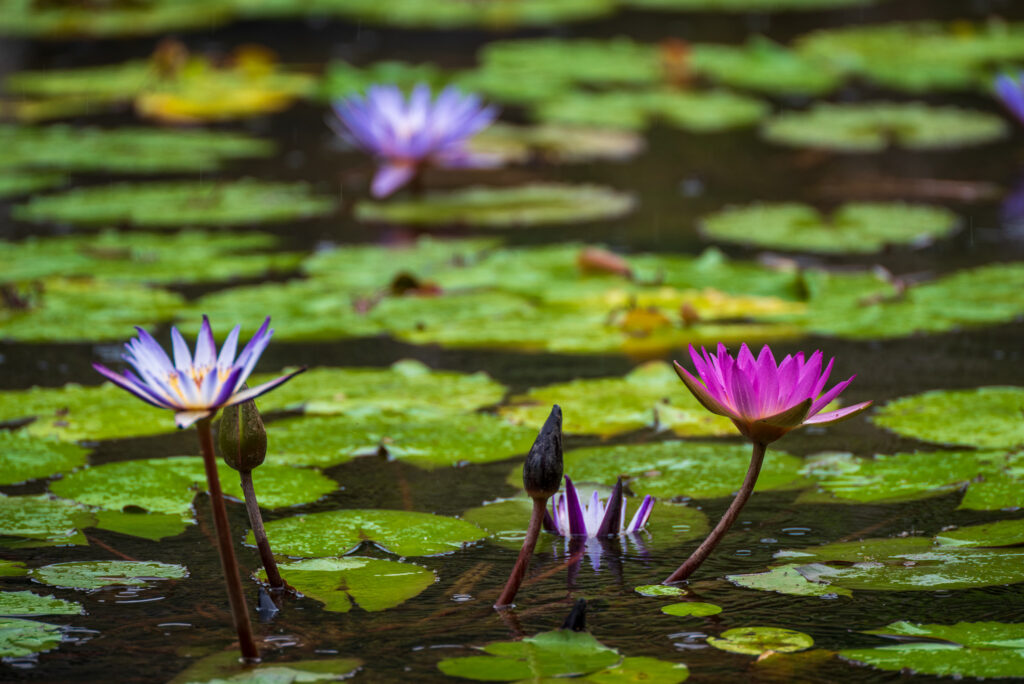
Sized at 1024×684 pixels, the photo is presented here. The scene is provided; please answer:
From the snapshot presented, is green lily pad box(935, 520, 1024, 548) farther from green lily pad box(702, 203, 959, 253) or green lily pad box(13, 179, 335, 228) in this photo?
green lily pad box(13, 179, 335, 228)

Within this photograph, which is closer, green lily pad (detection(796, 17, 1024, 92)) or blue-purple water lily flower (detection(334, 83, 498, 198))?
blue-purple water lily flower (detection(334, 83, 498, 198))

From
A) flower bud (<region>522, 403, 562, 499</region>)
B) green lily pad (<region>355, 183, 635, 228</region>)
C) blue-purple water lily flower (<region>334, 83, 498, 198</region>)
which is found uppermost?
blue-purple water lily flower (<region>334, 83, 498, 198</region>)

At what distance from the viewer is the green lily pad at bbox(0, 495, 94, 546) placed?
1958 mm

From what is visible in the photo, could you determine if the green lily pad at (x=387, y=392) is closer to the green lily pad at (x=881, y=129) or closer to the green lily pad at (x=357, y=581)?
the green lily pad at (x=357, y=581)

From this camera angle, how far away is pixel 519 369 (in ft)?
9.50

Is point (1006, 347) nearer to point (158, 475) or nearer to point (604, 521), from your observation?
point (604, 521)

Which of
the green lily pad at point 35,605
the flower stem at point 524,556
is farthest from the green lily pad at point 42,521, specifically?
the flower stem at point 524,556

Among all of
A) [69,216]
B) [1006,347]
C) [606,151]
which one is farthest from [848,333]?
[69,216]

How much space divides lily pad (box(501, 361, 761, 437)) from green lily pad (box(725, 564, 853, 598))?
656 millimetres

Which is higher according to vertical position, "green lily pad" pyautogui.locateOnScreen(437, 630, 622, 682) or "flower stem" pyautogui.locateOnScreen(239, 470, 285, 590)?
"flower stem" pyautogui.locateOnScreen(239, 470, 285, 590)

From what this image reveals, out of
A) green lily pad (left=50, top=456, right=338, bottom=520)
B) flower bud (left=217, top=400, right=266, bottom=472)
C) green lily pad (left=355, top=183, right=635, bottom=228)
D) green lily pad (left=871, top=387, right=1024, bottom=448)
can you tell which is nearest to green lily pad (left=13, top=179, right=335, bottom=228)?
green lily pad (left=355, top=183, right=635, bottom=228)

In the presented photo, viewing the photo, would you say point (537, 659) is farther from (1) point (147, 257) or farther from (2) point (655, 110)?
(2) point (655, 110)

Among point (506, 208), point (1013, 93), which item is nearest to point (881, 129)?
point (1013, 93)

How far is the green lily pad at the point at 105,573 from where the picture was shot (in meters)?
1.80
